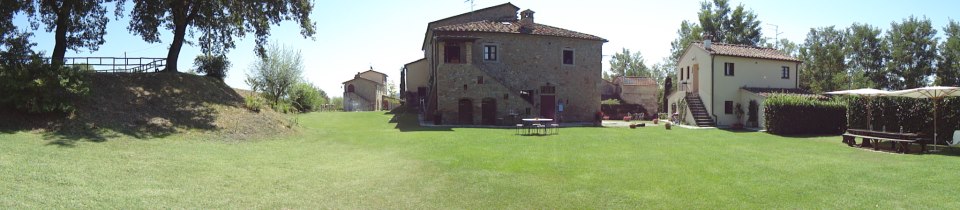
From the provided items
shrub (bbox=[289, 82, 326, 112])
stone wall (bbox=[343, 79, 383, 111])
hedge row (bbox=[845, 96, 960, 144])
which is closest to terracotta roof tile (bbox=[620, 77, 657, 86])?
hedge row (bbox=[845, 96, 960, 144])

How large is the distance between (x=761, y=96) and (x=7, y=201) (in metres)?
31.4

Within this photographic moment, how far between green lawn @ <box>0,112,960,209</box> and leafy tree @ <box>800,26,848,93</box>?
144ft

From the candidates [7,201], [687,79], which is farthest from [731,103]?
[7,201]

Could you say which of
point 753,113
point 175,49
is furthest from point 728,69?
point 175,49

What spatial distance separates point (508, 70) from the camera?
104 feet

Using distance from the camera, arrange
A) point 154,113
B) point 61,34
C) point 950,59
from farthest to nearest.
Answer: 1. point 950,59
2. point 61,34
3. point 154,113

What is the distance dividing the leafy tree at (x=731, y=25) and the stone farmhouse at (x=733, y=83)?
1828 centimetres

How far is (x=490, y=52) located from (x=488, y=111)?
4170mm

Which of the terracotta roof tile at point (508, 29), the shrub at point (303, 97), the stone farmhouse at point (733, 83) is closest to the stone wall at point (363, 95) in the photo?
the shrub at point (303, 97)

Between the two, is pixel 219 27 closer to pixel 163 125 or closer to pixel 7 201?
pixel 163 125

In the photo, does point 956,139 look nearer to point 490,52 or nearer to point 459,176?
point 459,176

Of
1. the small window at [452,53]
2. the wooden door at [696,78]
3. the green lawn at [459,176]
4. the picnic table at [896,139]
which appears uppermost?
the small window at [452,53]

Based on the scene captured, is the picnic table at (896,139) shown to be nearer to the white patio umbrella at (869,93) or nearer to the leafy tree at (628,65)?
the white patio umbrella at (869,93)

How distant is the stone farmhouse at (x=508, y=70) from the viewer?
2817 cm
